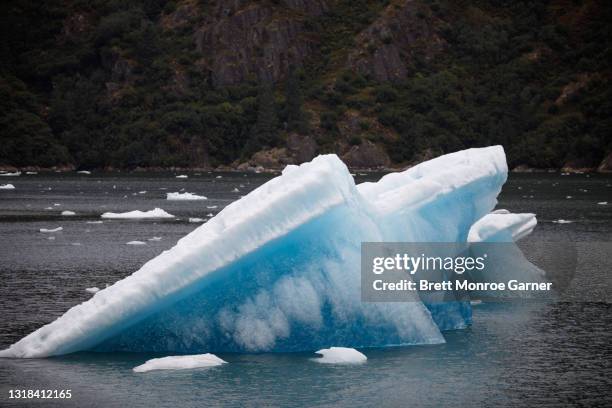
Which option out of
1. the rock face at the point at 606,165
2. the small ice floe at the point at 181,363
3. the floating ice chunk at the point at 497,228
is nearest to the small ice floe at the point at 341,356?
the small ice floe at the point at 181,363

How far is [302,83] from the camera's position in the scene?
182 meters

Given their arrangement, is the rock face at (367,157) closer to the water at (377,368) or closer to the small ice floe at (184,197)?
the small ice floe at (184,197)

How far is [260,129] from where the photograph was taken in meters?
168

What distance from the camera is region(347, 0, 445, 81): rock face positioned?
181500mm

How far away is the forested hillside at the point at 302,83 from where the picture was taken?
541ft

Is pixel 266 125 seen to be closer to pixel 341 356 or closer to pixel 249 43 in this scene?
pixel 249 43

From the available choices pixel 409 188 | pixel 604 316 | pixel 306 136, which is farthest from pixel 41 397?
pixel 306 136

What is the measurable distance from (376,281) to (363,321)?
922mm

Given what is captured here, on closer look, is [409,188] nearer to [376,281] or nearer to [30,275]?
[376,281]

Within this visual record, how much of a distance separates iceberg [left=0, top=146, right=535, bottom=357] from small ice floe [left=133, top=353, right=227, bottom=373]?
80cm

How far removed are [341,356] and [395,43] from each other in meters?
169

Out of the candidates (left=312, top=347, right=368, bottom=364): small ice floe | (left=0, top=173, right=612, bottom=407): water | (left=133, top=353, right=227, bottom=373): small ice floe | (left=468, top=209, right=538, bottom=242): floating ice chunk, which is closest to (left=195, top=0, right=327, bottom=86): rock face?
(left=0, top=173, right=612, bottom=407): water

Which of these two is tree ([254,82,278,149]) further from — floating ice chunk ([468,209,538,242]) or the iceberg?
the iceberg

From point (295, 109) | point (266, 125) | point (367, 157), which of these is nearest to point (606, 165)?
point (367, 157)
